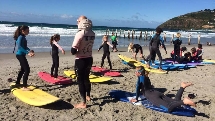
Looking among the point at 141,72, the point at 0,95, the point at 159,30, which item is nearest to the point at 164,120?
the point at 141,72

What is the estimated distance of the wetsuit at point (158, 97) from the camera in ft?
20.0

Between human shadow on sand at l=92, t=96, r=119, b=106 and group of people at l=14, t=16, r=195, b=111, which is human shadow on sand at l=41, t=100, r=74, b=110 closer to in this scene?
group of people at l=14, t=16, r=195, b=111

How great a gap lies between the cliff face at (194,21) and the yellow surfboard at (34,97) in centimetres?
12077

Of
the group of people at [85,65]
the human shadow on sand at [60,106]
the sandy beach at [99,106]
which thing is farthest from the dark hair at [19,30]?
the human shadow on sand at [60,106]

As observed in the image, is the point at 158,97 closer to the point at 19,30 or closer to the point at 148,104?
the point at 148,104

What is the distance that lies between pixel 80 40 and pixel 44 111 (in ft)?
6.17

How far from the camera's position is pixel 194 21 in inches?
5123

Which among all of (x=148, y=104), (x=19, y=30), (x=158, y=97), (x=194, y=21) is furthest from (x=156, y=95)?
(x=194, y=21)

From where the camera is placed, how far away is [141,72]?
6535 mm

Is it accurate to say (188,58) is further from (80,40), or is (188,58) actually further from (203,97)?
(80,40)

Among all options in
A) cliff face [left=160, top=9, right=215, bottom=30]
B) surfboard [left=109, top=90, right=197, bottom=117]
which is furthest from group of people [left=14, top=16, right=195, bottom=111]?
cliff face [left=160, top=9, right=215, bottom=30]

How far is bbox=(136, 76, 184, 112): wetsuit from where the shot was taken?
610 centimetres

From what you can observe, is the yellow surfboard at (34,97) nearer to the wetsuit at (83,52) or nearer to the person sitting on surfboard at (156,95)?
the wetsuit at (83,52)

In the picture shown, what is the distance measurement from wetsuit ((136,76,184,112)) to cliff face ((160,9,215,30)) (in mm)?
119490
